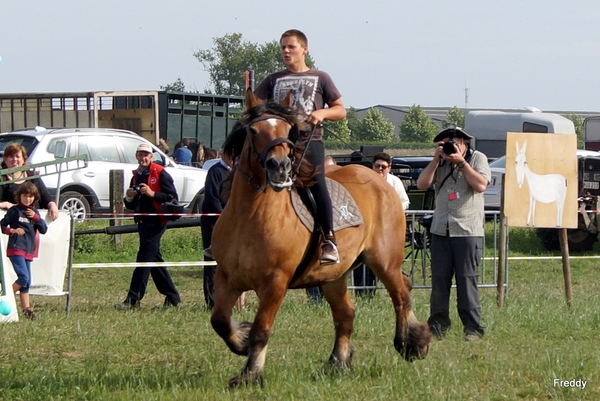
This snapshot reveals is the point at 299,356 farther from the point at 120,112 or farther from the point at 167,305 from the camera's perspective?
the point at 120,112

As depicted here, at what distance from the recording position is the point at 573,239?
61.4 ft

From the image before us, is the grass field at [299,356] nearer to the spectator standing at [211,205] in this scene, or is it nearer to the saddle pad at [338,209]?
the spectator standing at [211,205]

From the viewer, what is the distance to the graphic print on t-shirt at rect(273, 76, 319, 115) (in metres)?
7.24

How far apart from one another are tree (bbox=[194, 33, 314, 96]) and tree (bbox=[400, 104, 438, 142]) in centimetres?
1471

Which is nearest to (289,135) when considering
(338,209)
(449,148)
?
(338,209)

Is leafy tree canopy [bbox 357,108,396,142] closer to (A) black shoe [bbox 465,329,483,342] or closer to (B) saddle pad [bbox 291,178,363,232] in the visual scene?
(A) black shoe [bbox 465,329,483,342]

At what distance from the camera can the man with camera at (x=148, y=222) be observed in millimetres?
11117

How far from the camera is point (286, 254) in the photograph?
6.46 meters

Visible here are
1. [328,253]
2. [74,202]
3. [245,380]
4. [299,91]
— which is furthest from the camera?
[74,202]

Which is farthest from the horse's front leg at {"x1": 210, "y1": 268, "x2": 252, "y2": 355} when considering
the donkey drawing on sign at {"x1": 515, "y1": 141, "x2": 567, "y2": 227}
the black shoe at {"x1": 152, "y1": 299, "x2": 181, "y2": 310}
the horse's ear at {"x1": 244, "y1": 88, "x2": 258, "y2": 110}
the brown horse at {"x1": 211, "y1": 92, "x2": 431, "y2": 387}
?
the donkey drawing on sign at {"x1": 515, "y1": 141, "x2": 567, "y2": 227}

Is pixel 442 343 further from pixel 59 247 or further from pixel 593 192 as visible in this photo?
pixel 593 192

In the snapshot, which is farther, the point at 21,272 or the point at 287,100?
the point at 21,272

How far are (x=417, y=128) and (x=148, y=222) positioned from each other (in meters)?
86.9

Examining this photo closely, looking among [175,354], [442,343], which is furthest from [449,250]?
[175,354]
